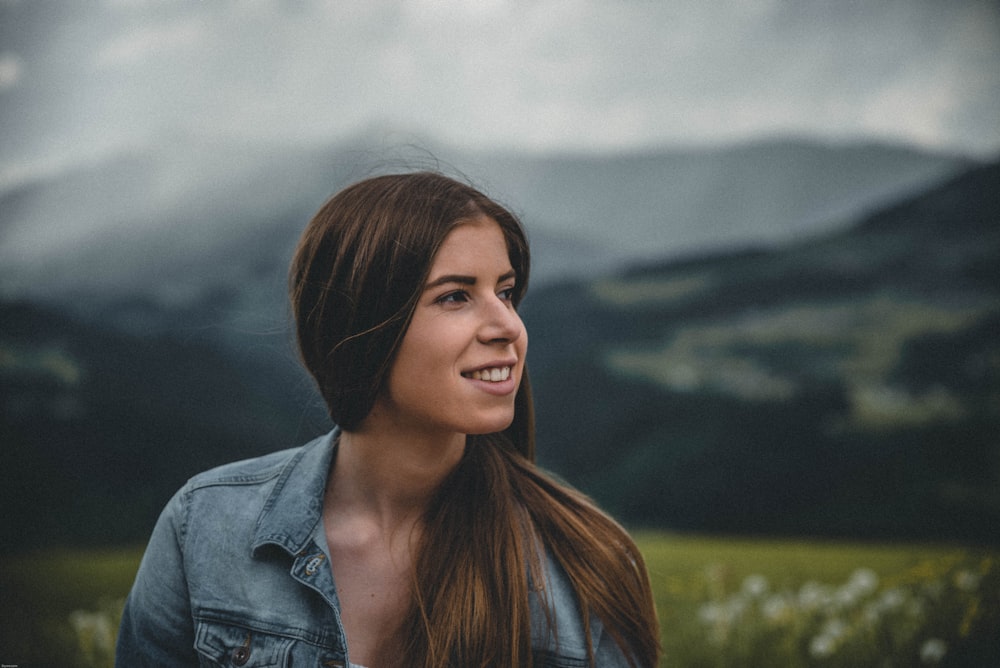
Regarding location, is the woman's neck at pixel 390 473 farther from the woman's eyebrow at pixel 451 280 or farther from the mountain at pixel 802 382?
the mountain at pixel 802 382

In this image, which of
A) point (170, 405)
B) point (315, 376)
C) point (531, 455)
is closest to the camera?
point (315, 376)

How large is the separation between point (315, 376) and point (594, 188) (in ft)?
8.33

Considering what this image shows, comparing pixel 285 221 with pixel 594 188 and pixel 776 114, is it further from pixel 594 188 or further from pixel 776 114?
pixel 776 114

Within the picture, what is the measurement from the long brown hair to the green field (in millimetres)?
1579

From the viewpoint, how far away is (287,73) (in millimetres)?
3879

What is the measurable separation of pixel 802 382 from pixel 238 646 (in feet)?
9.39

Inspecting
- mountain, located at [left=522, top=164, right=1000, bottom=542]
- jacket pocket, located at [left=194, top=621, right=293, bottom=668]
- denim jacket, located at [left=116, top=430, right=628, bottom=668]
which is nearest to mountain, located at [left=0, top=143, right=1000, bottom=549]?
mountain, located at [left=522, top=164, right=1000, bottom=542]

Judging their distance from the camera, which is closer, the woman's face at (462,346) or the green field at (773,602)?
the woman's face at (462,346)

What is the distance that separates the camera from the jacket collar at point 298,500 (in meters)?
1.72

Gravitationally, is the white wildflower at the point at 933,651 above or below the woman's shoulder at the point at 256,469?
below

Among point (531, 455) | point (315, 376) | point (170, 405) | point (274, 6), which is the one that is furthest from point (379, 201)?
point (274, 6)

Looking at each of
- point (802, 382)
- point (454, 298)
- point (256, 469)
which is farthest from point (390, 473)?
point (802, 382)

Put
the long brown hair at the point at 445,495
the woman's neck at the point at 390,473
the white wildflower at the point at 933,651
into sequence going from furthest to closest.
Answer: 1. the white wildflower at the point at 933,651
2. the woman's neck at the point at 390,473
3. the long brown hair at the point at 445,495

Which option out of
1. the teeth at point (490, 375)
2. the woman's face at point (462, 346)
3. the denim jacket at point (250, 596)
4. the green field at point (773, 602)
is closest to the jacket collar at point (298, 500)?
the denim jacket at point (250, 596)
